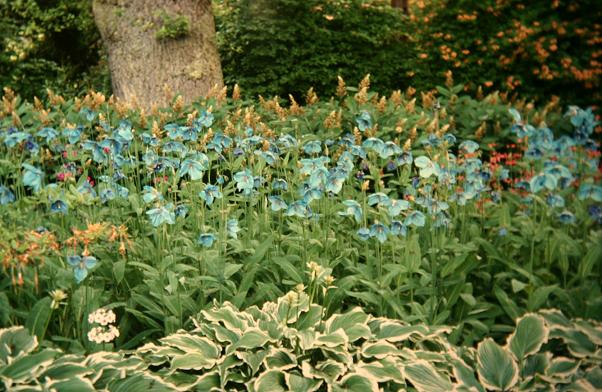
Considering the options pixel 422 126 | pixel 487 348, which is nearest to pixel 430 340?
pixel 487 348

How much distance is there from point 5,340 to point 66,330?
0.43m

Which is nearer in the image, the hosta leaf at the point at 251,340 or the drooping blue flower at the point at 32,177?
the hosta leaf at the point at 251,340

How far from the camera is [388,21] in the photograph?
31.5 feet

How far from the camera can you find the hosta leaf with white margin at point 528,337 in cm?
283

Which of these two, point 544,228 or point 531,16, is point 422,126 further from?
point 531,16

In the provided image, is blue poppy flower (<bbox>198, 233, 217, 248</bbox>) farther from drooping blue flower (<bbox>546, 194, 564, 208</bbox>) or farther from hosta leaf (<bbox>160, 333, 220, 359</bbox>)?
drooping blue flower (<bbox>546, 194, 564, 208</bbox>)

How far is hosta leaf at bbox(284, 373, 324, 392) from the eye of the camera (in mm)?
2629

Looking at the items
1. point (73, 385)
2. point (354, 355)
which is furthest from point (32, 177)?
point (354, 355)

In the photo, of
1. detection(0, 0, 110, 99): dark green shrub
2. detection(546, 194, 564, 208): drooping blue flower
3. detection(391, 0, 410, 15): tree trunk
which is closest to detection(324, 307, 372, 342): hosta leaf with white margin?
detection(546, 194, 564, 208): drooping blue flower

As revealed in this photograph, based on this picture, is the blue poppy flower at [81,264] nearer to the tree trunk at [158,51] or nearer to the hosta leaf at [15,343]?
the hosta leaf at [15,343]

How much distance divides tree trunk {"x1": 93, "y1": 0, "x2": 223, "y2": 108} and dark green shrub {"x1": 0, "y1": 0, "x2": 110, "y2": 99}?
270cm

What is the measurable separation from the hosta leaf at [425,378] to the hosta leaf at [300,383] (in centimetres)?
36

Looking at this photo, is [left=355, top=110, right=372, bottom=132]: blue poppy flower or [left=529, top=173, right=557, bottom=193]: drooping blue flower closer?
[left=529, top=173, right=557, bottom=193]: drooping blue flower

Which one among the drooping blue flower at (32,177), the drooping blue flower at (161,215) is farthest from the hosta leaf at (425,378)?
the drooping blue flower at (32,177)
